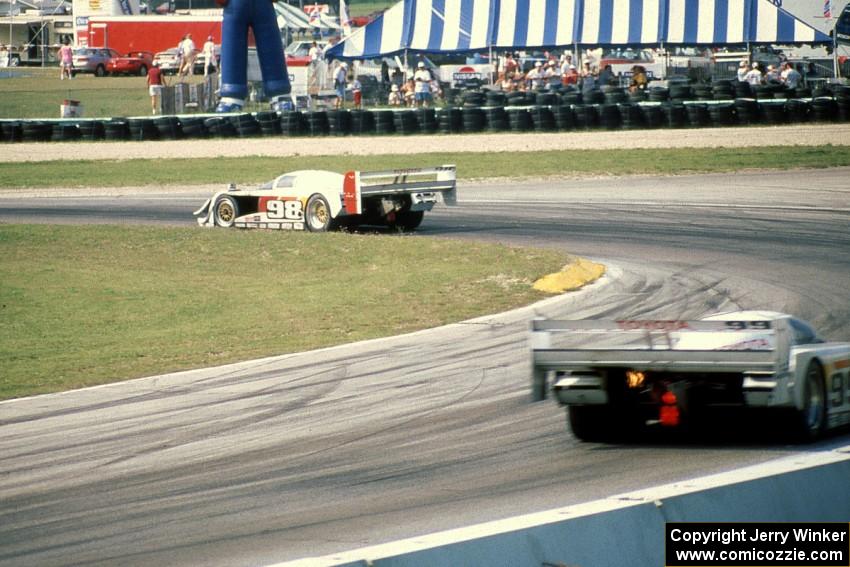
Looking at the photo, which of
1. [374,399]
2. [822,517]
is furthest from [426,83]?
[822,517]

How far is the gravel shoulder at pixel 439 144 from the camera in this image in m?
33.0

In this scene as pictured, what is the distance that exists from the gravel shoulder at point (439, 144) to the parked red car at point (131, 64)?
1172 inches

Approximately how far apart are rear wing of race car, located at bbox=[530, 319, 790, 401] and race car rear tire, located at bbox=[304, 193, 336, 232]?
1287 cm

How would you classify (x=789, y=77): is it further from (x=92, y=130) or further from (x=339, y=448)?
(x=339, y=448)

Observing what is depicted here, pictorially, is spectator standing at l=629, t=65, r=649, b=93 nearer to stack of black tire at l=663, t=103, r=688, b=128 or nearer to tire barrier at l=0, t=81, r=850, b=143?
tire barrier at l=0, t=81, r=850, b=143

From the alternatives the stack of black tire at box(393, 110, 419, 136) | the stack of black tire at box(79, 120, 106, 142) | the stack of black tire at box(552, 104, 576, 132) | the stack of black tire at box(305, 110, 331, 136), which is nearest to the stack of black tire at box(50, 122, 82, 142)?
the stack of black tire at box(79, 120, 106, 142)

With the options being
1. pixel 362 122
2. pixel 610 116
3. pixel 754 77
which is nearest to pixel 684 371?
pixel 610 116

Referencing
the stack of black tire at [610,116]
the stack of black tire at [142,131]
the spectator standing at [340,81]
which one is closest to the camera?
the stack of black tire at [610,116]

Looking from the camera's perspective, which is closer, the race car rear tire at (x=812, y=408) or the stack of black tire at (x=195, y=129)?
the race car rear tire at (x=812, y=408)

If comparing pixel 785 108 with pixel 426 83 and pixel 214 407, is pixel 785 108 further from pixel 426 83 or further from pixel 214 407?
pixel 214 407

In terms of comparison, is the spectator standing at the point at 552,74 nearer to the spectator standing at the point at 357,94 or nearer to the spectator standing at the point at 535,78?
the spectator standing at the point at 535,78

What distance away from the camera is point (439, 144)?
114ft

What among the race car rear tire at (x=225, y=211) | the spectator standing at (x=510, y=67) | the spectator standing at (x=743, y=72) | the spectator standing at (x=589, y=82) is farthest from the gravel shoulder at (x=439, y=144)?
the race car rear tire at (x=225, y=211)

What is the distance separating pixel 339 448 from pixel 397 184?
12033 mm
